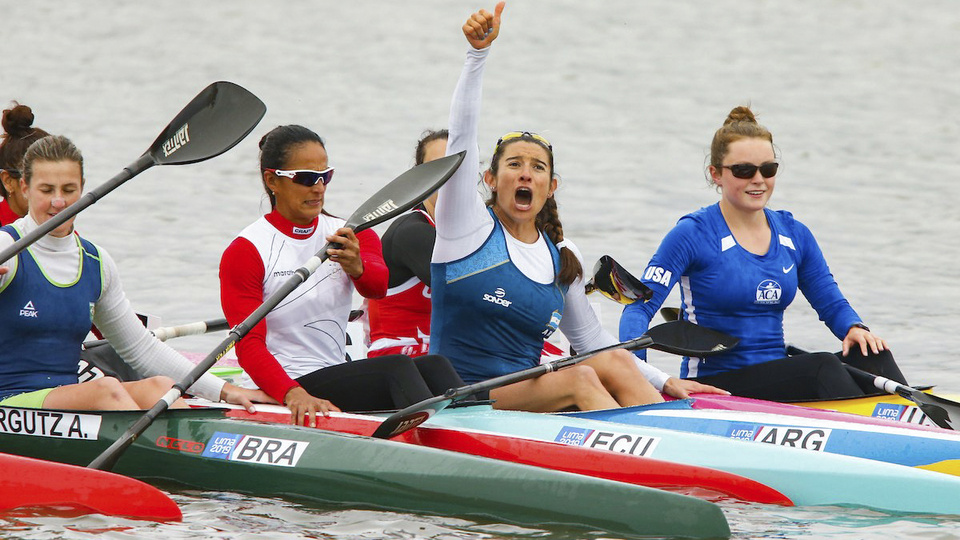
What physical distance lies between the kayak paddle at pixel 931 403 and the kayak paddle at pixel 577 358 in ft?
2.22

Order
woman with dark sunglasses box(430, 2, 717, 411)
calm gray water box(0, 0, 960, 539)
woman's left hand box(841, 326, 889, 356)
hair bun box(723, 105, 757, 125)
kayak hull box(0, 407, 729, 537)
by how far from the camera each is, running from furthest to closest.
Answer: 1. calm gray water box(0, 0, 960, 539)
2. hair bun box(723, 105, 757, 125)
3. woman's left hand box(841, 326, 889, 356)
4. woman with dark sunglasses box(430, 2, 717, 411)
5. kayak hull box(0, 407, 729, 537)

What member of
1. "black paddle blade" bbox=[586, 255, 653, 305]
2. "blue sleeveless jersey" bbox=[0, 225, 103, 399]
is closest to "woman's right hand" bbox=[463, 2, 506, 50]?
"black paddle blade" bbox=[586, 255, 653, 305]

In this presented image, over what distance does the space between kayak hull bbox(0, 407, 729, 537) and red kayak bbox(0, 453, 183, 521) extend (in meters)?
0.47

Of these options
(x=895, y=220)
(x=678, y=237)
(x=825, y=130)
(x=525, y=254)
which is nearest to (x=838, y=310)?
(x=678, y=237)

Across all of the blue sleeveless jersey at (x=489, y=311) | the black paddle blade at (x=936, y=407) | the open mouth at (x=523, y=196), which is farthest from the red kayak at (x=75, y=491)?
the black paddle blade at (x=936, y=407)

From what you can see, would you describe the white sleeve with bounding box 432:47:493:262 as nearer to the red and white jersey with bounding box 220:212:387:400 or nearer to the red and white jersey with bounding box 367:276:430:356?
the red and white jersey with bounding box 220:212:387:400

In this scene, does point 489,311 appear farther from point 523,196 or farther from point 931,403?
point 931,403

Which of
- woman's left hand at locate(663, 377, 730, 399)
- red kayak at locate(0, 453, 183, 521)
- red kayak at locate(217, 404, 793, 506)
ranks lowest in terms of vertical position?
red kayak at locate(0, 453, 183, 521)

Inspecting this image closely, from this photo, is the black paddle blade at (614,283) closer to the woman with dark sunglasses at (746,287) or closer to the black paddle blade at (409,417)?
the woman with dark sunglasses at (746,287)

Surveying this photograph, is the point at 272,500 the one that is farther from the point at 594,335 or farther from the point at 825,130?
the point at 825,130

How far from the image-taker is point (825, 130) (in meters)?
19.8

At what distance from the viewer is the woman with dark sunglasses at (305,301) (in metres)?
5.58

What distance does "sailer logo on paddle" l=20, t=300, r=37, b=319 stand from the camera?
5.41m

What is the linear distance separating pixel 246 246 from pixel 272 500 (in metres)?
0.96
